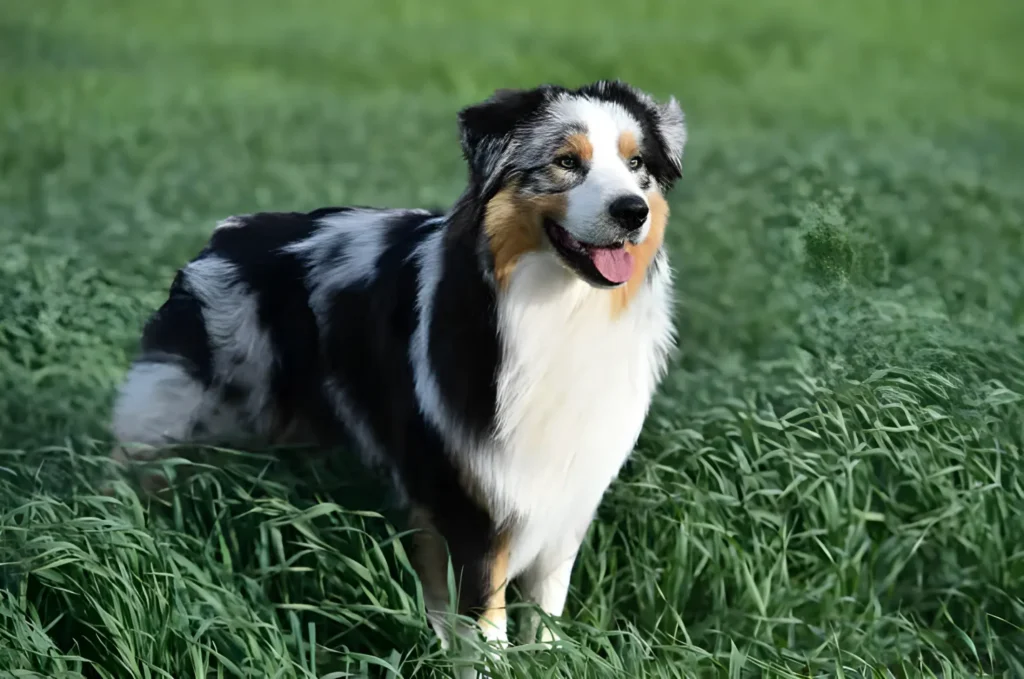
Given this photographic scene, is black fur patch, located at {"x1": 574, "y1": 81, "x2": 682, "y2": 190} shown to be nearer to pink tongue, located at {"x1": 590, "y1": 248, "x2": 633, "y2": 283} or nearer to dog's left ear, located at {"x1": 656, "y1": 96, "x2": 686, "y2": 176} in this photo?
dog's left ear, located at {"x1": 656, "y1": 96, "x2": 686, "y2": 176}

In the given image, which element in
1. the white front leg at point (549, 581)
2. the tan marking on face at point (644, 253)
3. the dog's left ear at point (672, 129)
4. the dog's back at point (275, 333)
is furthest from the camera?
the dog's back at point (275, 333)

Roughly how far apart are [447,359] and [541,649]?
856 mm

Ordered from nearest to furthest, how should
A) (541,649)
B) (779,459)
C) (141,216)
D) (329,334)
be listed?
(541,649)
(329,334)
(779,459)
(141,216)

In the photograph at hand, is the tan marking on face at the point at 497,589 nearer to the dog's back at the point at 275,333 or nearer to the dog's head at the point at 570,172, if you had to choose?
the dog's back at the point at 275,333

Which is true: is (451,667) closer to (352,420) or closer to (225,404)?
(352,420)

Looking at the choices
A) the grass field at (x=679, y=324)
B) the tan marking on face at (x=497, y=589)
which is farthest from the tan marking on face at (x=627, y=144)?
the tan marking on face at (x=497, y=589)

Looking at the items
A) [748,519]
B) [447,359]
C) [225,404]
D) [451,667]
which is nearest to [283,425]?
[225,404]

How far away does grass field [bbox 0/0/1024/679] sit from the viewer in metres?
3.20

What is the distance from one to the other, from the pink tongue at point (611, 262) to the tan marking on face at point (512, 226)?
170 mm

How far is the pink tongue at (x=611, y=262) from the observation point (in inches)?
122

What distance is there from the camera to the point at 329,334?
11.9 ft

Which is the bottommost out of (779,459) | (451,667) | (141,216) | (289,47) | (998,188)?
(451,667)

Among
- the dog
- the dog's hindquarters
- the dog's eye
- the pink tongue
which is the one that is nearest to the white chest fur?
the dog

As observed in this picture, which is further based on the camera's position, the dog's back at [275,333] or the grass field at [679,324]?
the dog's back at [275,333]
